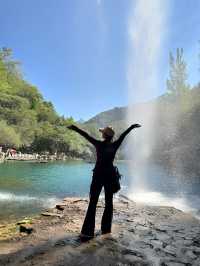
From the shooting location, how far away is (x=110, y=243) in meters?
7.12

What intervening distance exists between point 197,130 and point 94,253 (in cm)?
5577

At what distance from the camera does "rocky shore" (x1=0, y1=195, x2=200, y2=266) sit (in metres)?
6.14

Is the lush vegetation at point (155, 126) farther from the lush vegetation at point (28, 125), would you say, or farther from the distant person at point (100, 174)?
the distant person at point (100, 174)

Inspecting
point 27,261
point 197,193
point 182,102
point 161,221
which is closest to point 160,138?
point 182,102

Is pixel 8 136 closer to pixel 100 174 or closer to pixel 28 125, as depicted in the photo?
pixel 28 125

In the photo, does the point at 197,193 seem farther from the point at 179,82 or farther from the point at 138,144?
the point at 179,82

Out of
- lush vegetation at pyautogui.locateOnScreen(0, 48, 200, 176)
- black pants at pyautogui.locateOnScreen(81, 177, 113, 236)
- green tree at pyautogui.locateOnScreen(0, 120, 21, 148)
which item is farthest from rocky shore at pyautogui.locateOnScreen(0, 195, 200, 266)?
green tree at pyautogui.locateOnScreen(0, 120, 21, 148)

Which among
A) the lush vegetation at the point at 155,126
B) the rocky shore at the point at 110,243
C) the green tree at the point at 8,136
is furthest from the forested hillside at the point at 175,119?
the rocky shore at the point at 110,243

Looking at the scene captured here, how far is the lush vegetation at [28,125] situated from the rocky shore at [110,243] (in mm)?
59119

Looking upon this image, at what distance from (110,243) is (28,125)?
78040 mm

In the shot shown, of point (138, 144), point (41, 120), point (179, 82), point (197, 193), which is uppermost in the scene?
point (179, 82)

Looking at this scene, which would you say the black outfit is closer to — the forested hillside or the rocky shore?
the rocky shore

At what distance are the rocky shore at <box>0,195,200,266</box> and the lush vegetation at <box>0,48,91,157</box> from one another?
5912cm

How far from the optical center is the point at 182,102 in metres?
77.4
